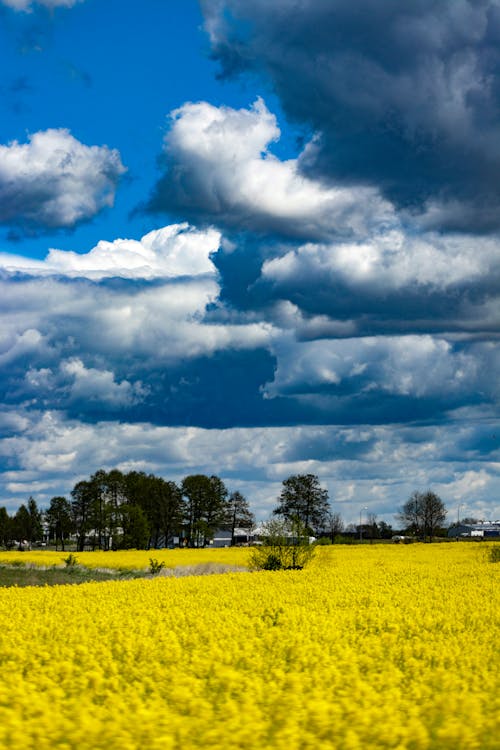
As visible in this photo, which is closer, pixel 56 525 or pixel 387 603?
pixel 387 603

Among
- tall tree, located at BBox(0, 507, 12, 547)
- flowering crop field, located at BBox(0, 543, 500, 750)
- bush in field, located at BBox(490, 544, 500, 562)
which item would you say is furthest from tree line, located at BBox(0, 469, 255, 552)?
flowering crop field, located at BBox(0, 543, 500, 750)

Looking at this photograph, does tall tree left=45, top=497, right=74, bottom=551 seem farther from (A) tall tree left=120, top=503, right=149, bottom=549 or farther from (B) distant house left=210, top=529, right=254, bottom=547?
(B) distant house left=210, top=529, right=254, bottom=547

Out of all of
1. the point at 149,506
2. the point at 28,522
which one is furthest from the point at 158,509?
the point at 28,522

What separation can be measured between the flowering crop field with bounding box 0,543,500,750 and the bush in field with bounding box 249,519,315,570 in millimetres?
16851

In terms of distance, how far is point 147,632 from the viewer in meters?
14.0

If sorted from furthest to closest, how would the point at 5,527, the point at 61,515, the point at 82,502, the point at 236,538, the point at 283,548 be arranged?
the point at 236,538
the point at 5,527
the point at 61,515
the point at 82,502
the point at 283,548

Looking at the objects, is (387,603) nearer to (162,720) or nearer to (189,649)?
(189,649)

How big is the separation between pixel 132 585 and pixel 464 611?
41.5 ft

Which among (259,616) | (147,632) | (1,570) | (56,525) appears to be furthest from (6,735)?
(56,525)

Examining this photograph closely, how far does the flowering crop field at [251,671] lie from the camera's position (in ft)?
24.4

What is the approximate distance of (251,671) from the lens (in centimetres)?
1080

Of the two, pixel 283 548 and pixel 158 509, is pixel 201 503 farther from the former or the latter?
pixel 283 548

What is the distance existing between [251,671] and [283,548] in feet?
91.6

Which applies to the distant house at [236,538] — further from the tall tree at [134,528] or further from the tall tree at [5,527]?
the tall tree at [134,528]
